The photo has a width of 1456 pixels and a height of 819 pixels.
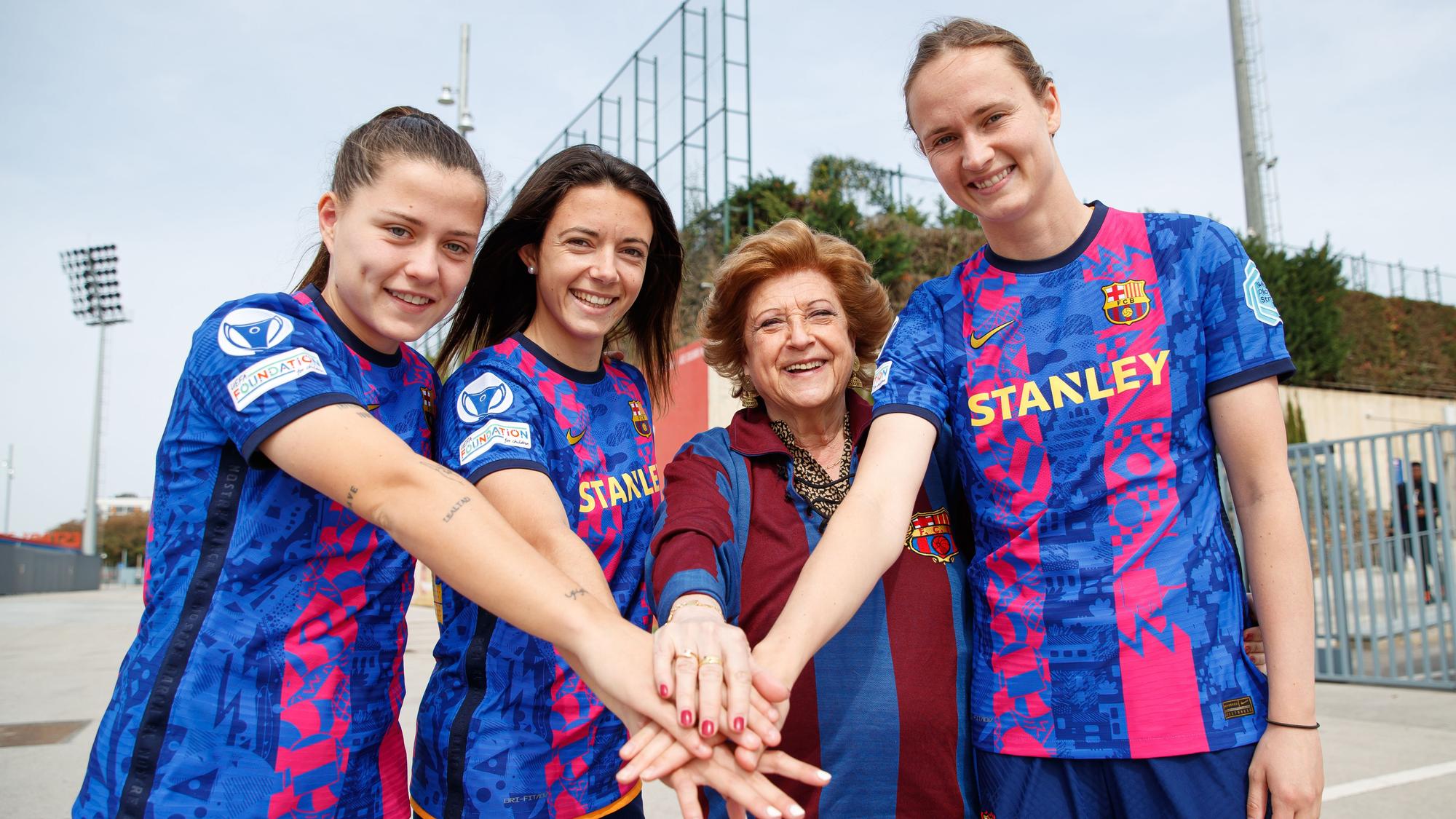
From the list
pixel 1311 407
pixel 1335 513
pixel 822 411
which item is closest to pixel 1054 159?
pixel 822 411

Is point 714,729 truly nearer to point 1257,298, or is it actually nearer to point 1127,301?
point 1127,301

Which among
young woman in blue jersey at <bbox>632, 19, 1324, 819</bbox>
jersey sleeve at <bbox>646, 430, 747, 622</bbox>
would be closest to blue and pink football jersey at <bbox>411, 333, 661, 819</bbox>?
jersey sleeve at <bbox>646, 430, 747, 622</bbox>

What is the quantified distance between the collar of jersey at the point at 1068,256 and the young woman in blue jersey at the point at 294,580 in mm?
1035

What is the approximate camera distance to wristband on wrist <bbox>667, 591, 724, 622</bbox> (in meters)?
1.67

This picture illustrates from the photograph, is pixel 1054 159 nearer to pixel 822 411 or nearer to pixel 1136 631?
pixel 822 411

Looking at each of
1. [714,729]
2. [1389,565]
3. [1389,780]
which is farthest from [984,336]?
[1389,565]

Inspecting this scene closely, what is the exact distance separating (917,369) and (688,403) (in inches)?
469

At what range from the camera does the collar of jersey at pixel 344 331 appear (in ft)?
5.90

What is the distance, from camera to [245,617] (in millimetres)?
1543

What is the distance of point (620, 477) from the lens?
2.08 meters

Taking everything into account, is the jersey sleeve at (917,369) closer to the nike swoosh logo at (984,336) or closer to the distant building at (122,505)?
the nike swoosh logo at (984,336)

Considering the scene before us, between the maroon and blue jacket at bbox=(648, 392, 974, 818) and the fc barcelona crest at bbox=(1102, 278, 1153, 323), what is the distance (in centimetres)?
48

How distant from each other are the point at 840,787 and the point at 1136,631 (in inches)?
25.4

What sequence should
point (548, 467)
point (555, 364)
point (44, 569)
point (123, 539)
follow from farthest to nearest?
1. point (123, 539)
2. point (44, 569)
3. point (555, 364)
4. point (548, 467)
